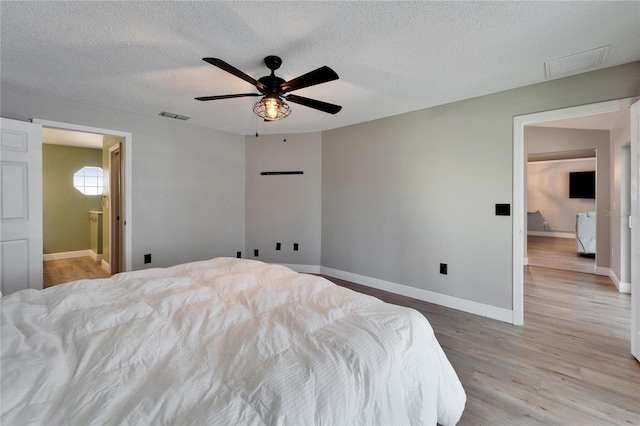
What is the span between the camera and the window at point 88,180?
17.5 feet

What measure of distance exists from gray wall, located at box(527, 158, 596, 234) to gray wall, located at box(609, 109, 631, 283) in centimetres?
448

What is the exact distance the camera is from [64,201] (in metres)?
5.15

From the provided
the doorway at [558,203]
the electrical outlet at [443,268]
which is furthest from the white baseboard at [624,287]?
the electrical outlet at [443,268]

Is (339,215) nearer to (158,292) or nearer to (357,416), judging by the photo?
(158,292)

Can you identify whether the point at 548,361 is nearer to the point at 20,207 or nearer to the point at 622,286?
the point at 622,286

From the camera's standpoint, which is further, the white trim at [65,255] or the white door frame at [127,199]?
the white trim at [65,255]

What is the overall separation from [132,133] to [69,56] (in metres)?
1.39

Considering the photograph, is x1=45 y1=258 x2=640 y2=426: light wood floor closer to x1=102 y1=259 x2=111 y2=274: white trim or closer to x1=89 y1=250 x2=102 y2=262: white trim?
x1=102 y1=259 x2=111 y2=274: white trim

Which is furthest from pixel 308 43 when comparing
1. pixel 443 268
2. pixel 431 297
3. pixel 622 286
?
pixel 622 286

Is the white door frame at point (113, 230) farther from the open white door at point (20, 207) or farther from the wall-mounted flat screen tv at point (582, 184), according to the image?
the wall-mounted flat screen tv at point (582, 184)

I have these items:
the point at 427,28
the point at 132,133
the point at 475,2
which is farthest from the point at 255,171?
the point at 475,2

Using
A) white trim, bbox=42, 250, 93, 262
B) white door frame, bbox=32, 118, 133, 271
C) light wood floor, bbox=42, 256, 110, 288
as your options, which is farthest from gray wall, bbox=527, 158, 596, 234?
white trim, bbox=42, 250, 93, 262

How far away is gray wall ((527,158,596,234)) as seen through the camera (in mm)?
7410

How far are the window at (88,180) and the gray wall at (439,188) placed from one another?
16.4ft
